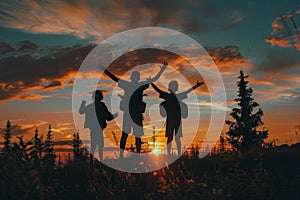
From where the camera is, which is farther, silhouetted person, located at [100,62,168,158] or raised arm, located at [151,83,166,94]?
raised arm, located at [151,83,166,94]

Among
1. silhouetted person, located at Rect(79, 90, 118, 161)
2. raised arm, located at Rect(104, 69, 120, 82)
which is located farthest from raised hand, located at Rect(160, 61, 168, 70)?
silhouetted person, located at Rect(79, 90, 118, 161)

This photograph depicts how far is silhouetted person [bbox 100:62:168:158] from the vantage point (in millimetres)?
13203

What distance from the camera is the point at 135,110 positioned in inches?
521

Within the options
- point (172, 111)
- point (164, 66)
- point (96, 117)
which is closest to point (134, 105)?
point (172, 111)

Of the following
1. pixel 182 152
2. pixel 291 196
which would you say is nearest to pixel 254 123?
pixel 182 152

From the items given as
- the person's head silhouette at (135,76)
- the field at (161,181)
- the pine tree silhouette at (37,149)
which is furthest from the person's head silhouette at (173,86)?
the pine tree silhouette at (37,149)

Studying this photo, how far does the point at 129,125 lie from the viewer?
43.4 feet

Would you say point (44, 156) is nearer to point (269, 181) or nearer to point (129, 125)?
point (269, 181)

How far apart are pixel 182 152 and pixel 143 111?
2.10 meters

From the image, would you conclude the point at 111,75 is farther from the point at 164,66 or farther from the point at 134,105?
the point at 164,66

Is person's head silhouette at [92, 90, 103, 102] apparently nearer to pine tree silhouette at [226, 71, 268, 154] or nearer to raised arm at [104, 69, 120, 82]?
raised arm at [104, 69, 120, 82]

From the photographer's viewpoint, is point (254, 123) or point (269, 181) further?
point (254, 123)

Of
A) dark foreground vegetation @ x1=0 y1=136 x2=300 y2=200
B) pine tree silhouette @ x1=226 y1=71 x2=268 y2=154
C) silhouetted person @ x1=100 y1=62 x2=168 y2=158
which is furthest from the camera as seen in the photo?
pine tree silhouette @ x1=226 y1=71 x2=268 y2=154

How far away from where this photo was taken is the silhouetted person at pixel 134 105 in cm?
1320
